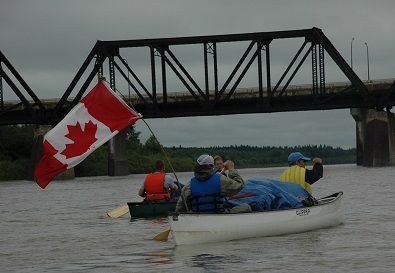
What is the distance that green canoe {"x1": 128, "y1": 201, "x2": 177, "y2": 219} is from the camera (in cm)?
3706

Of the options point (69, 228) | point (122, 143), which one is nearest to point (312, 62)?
point (122, 143)

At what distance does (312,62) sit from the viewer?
11756 cm

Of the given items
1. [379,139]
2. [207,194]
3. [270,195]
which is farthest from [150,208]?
[379,139]

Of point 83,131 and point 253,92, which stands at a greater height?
point 253,92

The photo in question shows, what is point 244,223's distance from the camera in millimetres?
27750

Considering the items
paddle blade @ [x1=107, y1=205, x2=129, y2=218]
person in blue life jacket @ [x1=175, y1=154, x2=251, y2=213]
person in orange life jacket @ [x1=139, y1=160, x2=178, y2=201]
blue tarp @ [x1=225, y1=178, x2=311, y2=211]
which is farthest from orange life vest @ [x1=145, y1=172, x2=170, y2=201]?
person in blue life jacket @ [x1=175, y1=154, x2=251, y2=213]

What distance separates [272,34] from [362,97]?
13643mm

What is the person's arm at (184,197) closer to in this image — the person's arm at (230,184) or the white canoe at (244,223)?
the white canoe at (244,223)

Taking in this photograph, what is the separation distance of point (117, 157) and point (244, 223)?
3870 inches

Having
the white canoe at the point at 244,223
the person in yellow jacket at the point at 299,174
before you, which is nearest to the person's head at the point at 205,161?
the white canoe at the point at 244,223

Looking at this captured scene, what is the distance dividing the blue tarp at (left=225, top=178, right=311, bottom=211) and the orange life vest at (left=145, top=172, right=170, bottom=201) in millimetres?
7425

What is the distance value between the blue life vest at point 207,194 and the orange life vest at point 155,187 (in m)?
9.81

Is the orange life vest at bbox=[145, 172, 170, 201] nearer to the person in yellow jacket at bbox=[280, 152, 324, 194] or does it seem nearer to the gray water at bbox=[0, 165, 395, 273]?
the gray water at bbox=[0, 165, 395, 273]

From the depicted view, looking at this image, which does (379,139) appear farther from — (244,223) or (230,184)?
(230,184)
